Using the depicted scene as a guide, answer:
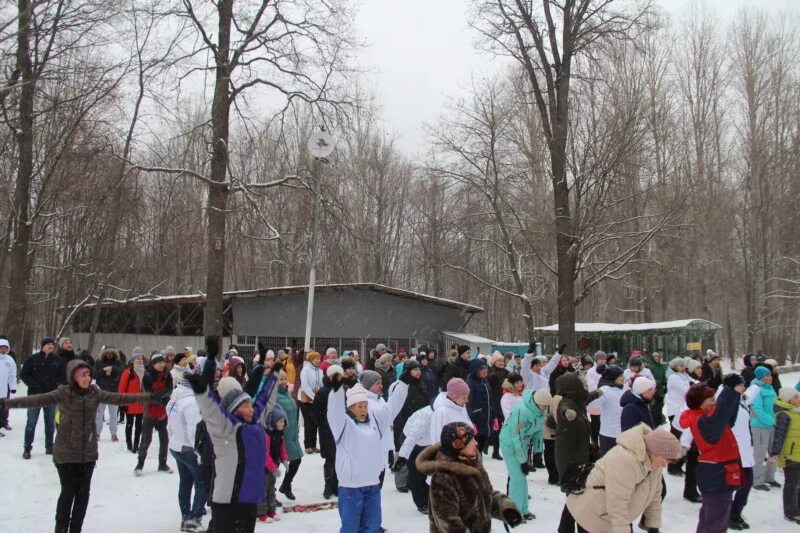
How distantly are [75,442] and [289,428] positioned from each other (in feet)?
9.74

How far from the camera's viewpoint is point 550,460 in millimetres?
10164

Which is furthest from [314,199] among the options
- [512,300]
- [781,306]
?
[512,300]

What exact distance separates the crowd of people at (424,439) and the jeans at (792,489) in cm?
2

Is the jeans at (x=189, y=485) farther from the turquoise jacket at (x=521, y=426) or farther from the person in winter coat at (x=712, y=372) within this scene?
the person in winter coat at (x=712, y=372)

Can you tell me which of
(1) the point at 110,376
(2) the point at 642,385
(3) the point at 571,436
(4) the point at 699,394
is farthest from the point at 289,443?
(1) the point at 110,376

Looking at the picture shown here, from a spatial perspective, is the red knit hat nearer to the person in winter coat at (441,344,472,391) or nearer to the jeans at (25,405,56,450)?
the person in winter coat at (441,344,472,391)

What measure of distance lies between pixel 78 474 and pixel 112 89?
1432cm

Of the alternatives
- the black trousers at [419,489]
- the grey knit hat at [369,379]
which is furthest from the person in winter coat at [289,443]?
the grey knit hat at [369,379]

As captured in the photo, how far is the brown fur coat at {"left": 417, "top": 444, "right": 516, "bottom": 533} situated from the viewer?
4129 millimetres

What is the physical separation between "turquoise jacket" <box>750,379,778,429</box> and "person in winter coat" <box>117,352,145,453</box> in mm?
9983

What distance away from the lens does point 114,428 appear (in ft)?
40.7

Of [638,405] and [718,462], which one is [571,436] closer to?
[638,405]

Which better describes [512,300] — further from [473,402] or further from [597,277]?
[473,402]

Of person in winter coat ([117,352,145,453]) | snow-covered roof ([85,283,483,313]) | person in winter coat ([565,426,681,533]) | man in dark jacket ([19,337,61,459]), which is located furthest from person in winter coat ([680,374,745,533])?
snow-covered roof ([85,283,483,313])
